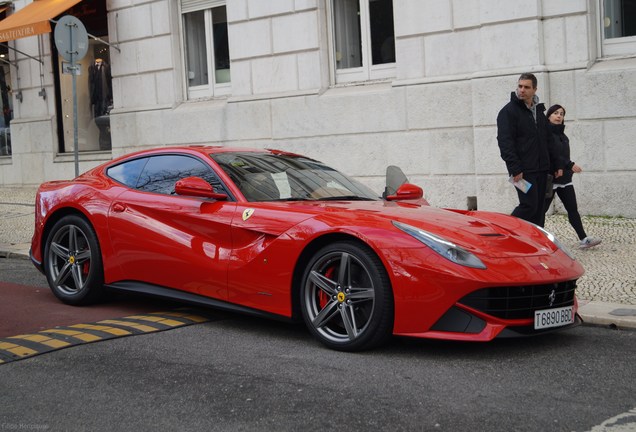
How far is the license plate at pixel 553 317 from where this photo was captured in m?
5.53

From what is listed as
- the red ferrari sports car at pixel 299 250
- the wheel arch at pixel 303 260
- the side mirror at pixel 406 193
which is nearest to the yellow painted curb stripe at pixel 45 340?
the red ferrari sports car at pixel 299 250

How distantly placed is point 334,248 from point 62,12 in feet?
43.1

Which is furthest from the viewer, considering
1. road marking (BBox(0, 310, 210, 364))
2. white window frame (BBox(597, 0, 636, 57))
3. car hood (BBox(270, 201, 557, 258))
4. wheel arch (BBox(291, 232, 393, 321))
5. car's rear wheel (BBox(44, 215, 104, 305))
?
white window frame (BBox(597, 0, 636, 57))

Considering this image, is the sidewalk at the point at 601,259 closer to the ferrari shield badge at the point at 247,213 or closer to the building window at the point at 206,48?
the ferrari shield badge at the point at 247,213

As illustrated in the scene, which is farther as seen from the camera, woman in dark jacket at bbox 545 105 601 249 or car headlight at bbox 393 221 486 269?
woman in dark jacket at bbox 545 105 601 249

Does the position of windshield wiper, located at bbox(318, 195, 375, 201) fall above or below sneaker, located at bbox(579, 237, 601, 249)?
above

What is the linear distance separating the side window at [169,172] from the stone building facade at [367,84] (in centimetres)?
613

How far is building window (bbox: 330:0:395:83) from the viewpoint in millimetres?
13984

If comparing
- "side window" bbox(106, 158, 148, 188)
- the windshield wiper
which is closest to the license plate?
the windshield wiper

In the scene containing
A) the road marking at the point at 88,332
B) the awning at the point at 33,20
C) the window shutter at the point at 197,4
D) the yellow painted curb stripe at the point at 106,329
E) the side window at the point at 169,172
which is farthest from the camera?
the awning at the point at 33,20

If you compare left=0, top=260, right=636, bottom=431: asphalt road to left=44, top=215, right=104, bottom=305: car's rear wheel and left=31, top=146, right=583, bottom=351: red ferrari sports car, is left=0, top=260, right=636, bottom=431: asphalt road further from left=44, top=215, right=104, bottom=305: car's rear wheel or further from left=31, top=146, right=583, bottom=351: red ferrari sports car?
left=44, top=215, right=104, bottom=305: car's rear wheel

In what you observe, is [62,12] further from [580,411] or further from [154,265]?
[580,411]

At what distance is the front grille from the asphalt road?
283mm

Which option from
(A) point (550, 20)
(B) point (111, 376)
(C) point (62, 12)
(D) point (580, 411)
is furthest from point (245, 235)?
(C) point (62, 12)
